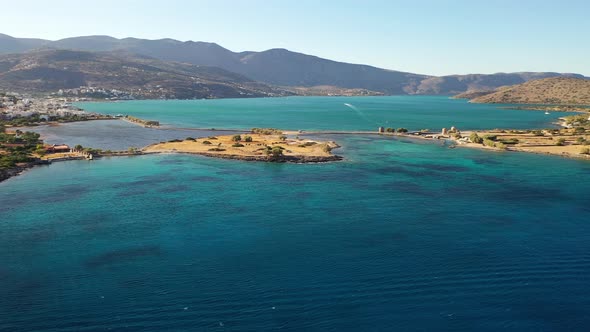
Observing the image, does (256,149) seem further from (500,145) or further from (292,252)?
(500,145)

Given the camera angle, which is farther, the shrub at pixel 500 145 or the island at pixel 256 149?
the shrub at pixel 500 145

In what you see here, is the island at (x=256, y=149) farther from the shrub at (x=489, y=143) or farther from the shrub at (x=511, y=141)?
the shrub at (x=511, y=141)

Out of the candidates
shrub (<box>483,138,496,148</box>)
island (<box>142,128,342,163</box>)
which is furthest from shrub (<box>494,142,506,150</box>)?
island (<box>142,128,342,163</box>)

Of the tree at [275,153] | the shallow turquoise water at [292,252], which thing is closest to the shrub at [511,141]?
the shallow turquoise water at [292,252]

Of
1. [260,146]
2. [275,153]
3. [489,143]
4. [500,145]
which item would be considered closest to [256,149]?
[260,146]

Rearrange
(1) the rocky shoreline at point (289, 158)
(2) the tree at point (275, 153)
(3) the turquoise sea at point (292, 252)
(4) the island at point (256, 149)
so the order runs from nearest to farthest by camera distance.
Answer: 1. (3) the turquoise sea at point (292, 252)
2. (1) the rocky shoreline at point (289, 158)
3. (2) the tree at point (275, 153)
4. (4) the island at point (256, 149)

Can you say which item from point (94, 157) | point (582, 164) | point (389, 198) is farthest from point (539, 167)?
point (94, 157)

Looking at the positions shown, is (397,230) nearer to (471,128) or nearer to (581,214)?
(581,214)
